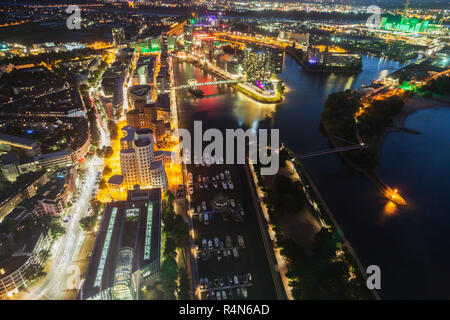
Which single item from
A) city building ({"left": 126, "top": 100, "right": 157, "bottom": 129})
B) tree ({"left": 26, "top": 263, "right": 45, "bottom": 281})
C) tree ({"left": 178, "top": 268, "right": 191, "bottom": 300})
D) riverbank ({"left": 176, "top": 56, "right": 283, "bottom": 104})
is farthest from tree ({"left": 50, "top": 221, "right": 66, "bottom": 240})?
riverbank ({"left": 176, "top": 56, "right": 283, "bottom": 104})

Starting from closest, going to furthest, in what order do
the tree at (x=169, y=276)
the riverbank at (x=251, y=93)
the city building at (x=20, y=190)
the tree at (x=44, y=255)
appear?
the tree at (x=169, y=276)
the tree at (x=44, y=255)
the city building at (x=20, y=190)
the riverbank at (x=251, y=93)

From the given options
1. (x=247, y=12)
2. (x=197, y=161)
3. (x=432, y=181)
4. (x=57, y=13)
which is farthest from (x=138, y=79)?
(x=247, y=12)

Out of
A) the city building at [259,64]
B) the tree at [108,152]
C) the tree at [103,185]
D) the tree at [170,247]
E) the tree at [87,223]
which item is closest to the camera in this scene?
the tree at [170,247]

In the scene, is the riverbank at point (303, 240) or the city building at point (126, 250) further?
the riverbank at point (303, 240)

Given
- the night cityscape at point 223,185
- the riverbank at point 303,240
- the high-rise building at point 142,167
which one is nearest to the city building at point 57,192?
the night cityscape at point 223,185

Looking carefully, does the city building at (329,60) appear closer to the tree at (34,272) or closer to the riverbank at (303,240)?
the riverbank at (303,240)

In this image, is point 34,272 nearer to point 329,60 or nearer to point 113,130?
point 113,130

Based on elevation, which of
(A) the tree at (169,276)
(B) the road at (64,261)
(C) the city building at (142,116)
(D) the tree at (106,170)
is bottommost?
(B) the road at (64,261)
